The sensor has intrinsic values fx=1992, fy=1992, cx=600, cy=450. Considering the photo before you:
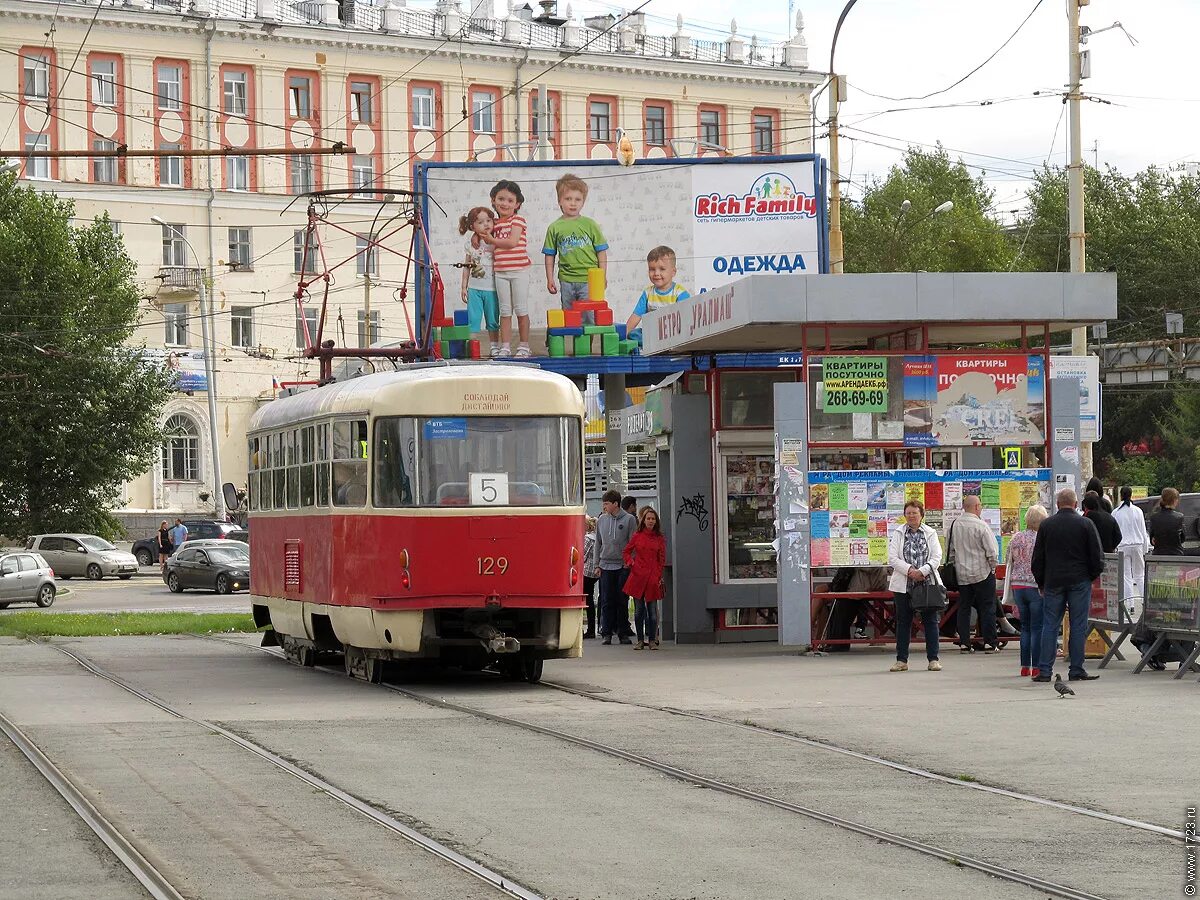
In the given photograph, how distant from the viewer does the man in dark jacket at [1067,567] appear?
17.2m

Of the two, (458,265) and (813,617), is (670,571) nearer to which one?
(813,617)

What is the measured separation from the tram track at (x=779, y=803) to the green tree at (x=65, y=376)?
4310cm

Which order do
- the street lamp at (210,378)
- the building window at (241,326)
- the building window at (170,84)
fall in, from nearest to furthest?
the street lamp at (210,378) < the building window at (170,84) < the building window at (241,326)

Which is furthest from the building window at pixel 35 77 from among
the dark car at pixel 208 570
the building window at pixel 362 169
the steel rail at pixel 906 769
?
the steel rail at pixel 906 769

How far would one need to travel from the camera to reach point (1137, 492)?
6900 cm

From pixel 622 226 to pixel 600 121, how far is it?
4969 cm

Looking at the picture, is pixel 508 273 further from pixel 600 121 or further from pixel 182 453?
pixel 600 121

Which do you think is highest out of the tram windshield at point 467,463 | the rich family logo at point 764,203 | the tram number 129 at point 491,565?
the rich family logo at point 764,203

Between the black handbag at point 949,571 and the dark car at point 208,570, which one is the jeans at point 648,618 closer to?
the black handbag at point 949,571

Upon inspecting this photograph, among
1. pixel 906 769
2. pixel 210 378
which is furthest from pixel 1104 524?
pixel 210 378

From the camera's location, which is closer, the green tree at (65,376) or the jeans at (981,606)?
the jeans at (981,606)

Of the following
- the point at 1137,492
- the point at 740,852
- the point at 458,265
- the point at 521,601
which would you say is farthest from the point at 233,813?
the point at 1137,492

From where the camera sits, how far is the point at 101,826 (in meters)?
9.92

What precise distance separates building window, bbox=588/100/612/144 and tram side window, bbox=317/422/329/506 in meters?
62.9
